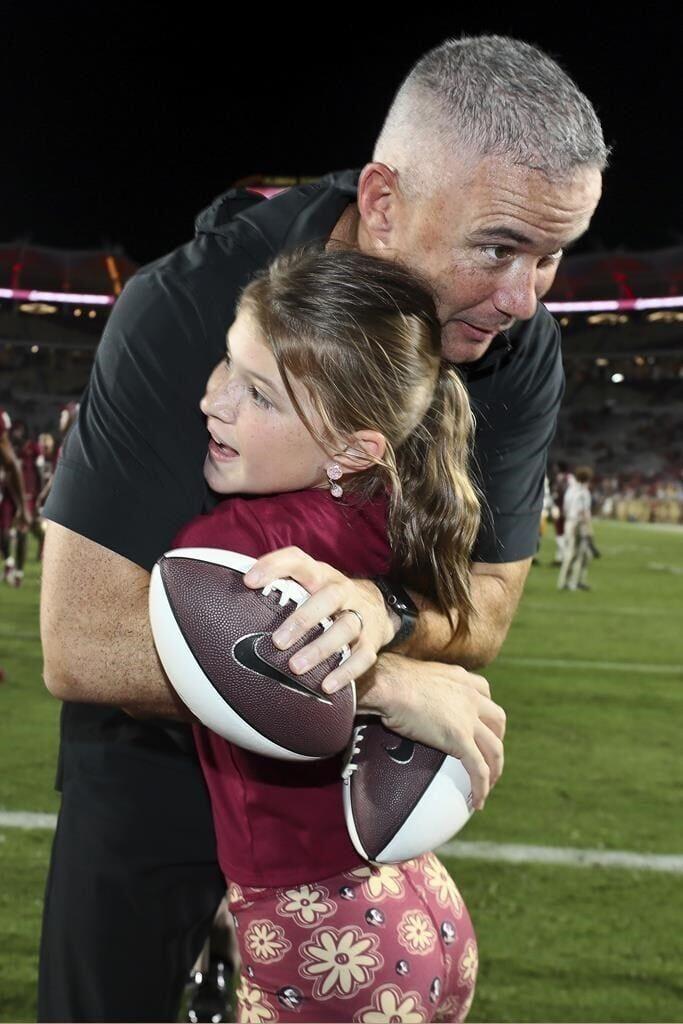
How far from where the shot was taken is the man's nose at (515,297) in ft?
5.87

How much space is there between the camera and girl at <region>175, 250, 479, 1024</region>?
149 cm

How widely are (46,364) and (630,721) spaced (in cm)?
3615

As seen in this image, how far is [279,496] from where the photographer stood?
5.06 ft

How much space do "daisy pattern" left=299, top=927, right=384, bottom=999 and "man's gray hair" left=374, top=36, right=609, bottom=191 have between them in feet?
3.53

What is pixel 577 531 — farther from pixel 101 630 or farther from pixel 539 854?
pixel 101 630

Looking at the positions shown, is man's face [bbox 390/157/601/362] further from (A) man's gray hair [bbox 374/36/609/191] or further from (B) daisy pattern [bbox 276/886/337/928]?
(B) daisy pattern [bbox 276/886/337/928]

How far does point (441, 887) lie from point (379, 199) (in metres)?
1.03

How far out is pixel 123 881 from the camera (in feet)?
6.77

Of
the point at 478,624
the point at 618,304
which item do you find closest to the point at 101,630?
the point at 478,624

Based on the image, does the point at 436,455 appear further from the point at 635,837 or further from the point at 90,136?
the point at 90,136

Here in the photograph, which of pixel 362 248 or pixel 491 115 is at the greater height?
pixel 491 115

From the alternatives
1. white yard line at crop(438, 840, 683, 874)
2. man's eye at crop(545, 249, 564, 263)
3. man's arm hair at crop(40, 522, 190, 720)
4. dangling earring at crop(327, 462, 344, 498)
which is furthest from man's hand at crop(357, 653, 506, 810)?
white yard line at crop(438, 840, 683, 874)

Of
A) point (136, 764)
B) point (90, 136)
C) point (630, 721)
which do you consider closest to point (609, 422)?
point (90, 136)

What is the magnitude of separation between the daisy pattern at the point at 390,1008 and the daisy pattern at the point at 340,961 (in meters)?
0.03
